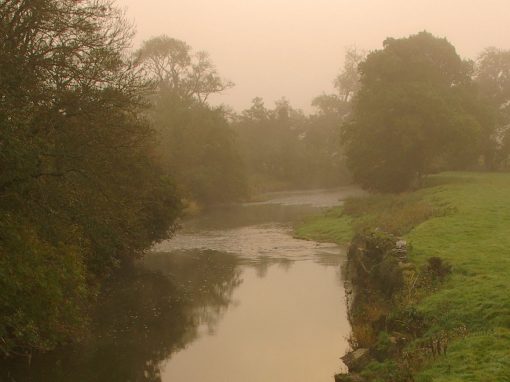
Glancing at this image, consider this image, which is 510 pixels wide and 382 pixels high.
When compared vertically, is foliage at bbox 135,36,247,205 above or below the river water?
above

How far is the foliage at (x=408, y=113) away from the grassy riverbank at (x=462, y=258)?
223 inches

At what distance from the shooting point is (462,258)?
18.6m

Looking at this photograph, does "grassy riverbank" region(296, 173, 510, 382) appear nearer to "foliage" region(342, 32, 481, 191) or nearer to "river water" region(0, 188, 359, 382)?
"river water" region(0, 188, 359, 382)

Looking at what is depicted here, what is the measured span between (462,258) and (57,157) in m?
13.0

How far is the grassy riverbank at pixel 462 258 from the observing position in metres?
11.3

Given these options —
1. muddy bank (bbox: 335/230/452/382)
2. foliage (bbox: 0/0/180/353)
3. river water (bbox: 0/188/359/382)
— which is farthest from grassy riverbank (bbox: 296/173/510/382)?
foliage (bbox: 0/0/180/353)

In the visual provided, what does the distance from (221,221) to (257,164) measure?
44545 millimetres

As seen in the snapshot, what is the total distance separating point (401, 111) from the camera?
46.2 metres

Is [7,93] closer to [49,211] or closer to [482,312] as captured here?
[49,211]

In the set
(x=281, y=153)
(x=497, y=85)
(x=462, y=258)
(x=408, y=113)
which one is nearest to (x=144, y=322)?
(x=462, y=258)

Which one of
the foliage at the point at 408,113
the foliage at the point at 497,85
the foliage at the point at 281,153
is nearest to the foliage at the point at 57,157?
the foliage at the point at 408,113

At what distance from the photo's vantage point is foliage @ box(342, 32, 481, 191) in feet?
148

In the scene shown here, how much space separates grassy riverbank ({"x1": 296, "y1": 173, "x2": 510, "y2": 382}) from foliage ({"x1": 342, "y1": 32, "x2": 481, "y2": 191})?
5657 mm

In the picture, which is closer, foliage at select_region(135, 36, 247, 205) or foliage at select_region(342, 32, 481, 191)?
foliage at select_region(342, 32, 481, 191)
